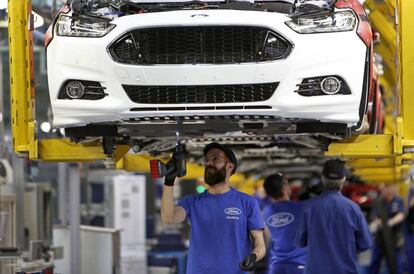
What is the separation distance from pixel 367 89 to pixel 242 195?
1024 millimetres

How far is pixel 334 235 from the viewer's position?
6734 mm

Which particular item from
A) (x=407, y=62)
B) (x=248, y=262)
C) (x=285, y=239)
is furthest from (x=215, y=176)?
(x=285, y=239)

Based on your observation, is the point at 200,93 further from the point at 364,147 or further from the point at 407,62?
the point at 407,62

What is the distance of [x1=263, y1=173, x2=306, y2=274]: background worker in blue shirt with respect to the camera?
7.81 metres

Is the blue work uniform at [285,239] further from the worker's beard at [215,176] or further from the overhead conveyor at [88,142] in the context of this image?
the worker's beard at [215,176]

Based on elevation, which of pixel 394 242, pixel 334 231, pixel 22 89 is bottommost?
pixel 394 242

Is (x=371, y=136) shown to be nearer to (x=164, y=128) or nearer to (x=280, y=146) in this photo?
(x=164, y=128)

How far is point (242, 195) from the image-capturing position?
5.85 meters

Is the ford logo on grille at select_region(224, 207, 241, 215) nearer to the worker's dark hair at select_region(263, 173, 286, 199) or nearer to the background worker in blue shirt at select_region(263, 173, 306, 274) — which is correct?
the background worker in blue shirt at select_region(263, 173, 306, 274)

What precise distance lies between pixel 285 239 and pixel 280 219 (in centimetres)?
21

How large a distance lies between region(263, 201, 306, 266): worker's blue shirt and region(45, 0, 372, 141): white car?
248cm

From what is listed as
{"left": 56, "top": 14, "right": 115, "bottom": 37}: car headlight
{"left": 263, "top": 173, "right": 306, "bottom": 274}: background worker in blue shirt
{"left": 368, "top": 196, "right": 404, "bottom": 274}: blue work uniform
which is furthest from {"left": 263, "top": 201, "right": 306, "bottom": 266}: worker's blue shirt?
{"left": 368, "top": 196, "right": 404, "bottom": 274}: blue work uniform

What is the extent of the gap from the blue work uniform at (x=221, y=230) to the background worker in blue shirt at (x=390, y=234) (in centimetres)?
728

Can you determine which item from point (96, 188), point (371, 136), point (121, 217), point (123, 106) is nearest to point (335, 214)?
point (371, 136)
